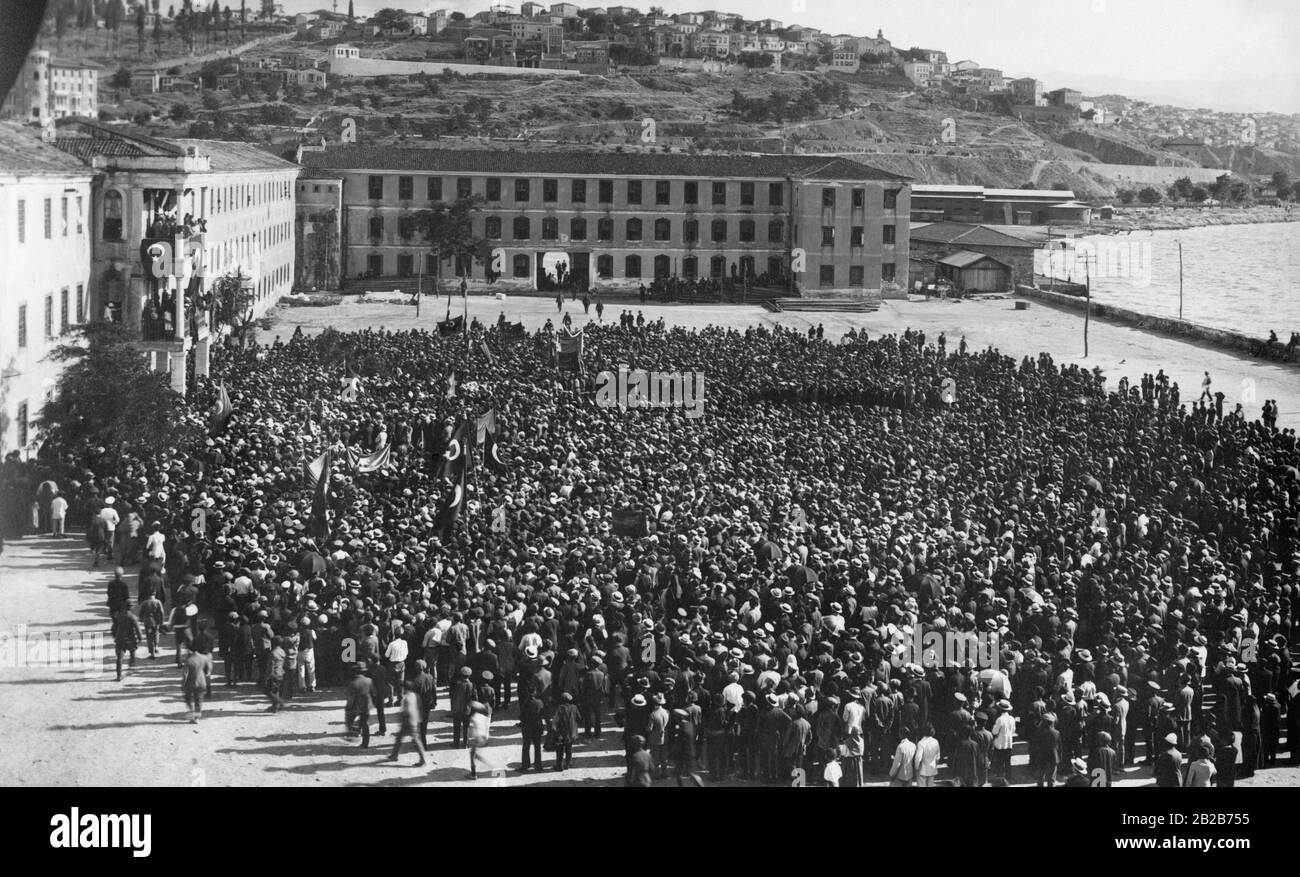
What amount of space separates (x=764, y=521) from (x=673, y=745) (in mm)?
7356

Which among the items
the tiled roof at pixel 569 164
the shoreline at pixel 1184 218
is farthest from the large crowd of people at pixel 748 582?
the shoreline at pixel 1184 218

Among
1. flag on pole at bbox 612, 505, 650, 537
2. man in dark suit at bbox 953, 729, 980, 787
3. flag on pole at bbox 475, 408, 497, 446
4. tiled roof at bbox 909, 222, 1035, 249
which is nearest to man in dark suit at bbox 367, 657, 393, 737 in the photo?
man in dark suit at bbox 953, 729, 980, 787

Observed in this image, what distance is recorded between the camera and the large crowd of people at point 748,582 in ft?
48.9

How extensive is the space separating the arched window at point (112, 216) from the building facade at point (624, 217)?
984 inches

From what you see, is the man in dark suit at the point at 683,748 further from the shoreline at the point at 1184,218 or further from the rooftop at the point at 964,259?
the shoreline at the point at 1184,218

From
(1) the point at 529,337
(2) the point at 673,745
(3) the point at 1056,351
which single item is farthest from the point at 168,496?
(3) the point at 1056,351

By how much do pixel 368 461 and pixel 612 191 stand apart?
3822cm

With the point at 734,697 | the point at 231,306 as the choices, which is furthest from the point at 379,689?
the point at 231,306

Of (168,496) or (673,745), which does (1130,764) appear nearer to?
(673,745)

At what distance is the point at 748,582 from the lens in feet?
58.0

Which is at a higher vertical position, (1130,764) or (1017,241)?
(1017,241)

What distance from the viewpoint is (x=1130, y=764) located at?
15531 millimetres

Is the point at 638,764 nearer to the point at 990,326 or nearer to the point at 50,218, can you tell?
the point at 50,218
